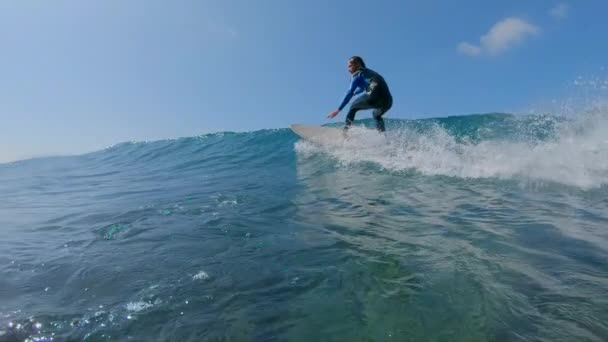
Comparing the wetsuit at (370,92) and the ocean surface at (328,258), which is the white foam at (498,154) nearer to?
the ocean surface at (328,258)

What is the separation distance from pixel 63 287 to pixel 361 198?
14.7 feet

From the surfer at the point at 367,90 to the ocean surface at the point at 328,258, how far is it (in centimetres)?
262

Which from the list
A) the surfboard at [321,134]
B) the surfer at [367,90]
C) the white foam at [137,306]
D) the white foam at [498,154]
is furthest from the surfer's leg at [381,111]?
the white foam at [137,306]

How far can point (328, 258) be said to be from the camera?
354cm

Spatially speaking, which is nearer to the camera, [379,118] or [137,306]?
[137,306]

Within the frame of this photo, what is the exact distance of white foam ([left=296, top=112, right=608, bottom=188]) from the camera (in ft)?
25.1

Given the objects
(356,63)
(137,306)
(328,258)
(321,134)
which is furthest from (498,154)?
(137,306)

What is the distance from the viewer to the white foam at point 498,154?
7.66 metres

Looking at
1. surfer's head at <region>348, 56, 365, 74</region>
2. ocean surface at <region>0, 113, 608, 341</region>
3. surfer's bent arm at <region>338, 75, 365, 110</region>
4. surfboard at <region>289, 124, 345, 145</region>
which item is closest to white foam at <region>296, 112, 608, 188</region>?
ocean surface at <region>0, 113, 608, 341</region>

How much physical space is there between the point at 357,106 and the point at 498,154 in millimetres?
3762

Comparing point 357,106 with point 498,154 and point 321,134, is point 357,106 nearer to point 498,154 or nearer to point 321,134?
point 321,134

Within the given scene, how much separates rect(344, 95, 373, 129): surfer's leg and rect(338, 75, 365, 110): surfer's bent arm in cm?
23

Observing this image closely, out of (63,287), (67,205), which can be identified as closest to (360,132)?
(67,205)

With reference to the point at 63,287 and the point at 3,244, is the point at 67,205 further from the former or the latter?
the point at 63,287
